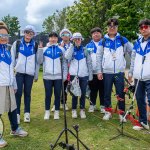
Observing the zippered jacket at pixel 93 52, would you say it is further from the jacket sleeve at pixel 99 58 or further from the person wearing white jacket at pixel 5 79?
the person wearing white jacket at pixel 5 79

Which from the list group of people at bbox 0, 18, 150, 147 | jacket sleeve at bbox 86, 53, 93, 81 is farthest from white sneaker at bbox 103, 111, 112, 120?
jacket sleeve at bbox 86, 53, 93, 81

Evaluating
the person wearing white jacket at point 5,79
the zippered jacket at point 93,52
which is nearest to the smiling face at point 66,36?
the zippered jacket at point 93,52

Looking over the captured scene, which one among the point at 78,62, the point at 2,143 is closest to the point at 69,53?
the point at 78,62

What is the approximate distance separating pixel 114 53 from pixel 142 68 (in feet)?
2.96

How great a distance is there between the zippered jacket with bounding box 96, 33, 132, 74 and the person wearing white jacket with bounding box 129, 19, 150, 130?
354 millimetres

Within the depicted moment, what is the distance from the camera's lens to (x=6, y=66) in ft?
18.9

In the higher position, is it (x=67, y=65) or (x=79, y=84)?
(x=67, y=65)

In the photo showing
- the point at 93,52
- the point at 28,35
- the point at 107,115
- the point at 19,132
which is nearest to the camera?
the point at 19,132

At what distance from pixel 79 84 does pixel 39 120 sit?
1296mm

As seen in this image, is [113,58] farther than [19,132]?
Yes

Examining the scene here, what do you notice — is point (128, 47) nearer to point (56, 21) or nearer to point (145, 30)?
point (145, 30)

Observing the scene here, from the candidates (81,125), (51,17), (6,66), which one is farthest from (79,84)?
(51,17)

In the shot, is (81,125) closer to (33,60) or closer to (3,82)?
(33,60)

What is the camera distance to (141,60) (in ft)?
21.1
